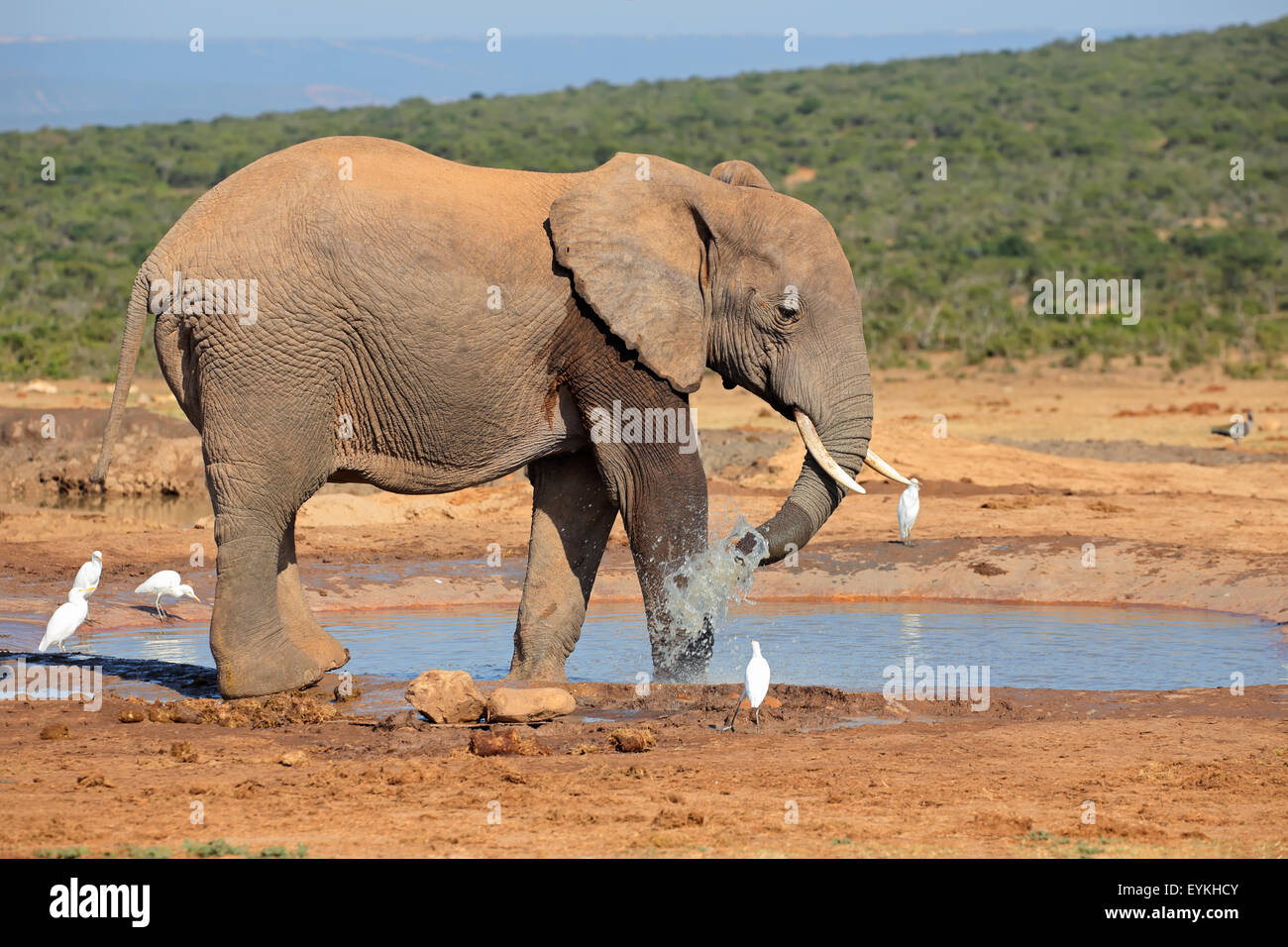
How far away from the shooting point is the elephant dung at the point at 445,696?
8.83 metres

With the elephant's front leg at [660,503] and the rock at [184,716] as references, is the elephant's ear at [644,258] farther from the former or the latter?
the rock at [184,716]

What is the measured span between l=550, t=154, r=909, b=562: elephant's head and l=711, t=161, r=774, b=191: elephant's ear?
0.38 metres

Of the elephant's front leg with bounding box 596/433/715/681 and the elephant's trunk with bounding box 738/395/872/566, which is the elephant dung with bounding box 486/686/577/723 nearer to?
the elephant's front leg with bounding box 596/433/715/681

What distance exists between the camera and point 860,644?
463 inches

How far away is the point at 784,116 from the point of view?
295ft

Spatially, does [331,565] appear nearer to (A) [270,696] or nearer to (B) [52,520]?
(B) [52,520]

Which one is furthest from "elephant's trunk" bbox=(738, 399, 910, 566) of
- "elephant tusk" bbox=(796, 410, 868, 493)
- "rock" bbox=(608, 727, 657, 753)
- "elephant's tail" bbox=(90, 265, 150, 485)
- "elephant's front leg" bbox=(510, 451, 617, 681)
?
"elephant's tail" bbox=(90, 265, 150, 485)

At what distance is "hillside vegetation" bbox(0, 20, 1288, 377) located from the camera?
134 ft

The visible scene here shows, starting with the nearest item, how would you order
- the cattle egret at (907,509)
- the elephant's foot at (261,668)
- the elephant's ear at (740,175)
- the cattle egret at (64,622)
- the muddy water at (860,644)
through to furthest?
the elephant's foot at (261,668) < the elephant's ear at (740,175) < the muddy water at (860,644) < the cattle egret at (64,622) < the cattle egret at (907,509)

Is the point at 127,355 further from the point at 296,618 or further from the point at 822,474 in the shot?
the point at 822,474

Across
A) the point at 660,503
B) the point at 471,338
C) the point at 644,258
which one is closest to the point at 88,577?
the point at 471,338

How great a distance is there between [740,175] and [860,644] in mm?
3513

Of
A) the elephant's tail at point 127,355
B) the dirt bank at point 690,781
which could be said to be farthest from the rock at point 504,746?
the elephant's tail at point 127,355
